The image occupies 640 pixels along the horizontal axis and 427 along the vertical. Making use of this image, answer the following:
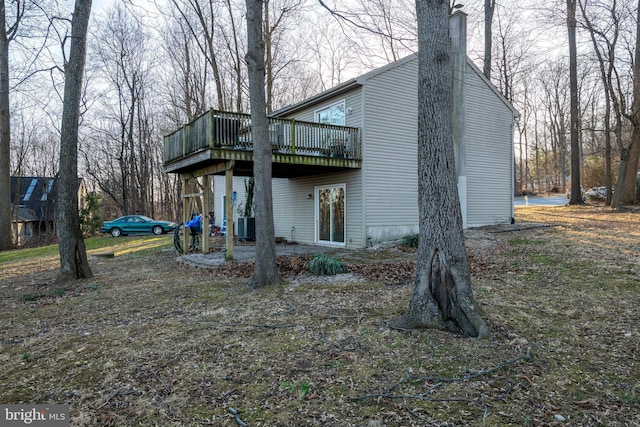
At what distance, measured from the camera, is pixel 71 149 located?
7609mm

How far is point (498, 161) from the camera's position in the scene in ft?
48.7

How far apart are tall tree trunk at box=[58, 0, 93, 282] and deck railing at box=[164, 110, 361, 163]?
9.10 feet

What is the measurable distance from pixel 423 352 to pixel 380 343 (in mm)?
459

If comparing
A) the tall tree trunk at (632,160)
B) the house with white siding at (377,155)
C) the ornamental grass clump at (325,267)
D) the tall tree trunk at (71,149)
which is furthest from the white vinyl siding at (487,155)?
the tall tree trunk at (71,149)

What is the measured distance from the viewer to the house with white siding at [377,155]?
1152 centimetres

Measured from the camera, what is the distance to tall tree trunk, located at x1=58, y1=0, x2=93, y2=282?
7574 mm

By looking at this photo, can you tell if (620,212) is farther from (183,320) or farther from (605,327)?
(183,320)

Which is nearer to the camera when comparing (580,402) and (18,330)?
(580,402)

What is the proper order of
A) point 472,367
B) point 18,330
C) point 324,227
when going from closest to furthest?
point 472,367 → point 18,330 → point 324,227

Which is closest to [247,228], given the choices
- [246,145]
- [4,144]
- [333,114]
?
[333,114]

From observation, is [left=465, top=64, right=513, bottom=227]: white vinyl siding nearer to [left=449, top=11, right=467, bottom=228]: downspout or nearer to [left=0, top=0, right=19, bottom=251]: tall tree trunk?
[left=449, top=11, right=467, bottom=228]: downspout

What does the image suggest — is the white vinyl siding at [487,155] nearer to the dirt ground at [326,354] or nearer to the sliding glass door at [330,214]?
the sliding glass door at [330,214]

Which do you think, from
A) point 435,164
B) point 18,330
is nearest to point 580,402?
point 435,164

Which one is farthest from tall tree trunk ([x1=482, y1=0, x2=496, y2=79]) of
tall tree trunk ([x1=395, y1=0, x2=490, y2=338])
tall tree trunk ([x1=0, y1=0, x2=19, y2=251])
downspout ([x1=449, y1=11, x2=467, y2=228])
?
tall tree trunk ([x1=0, y1=0, x2=19, y2=251])
